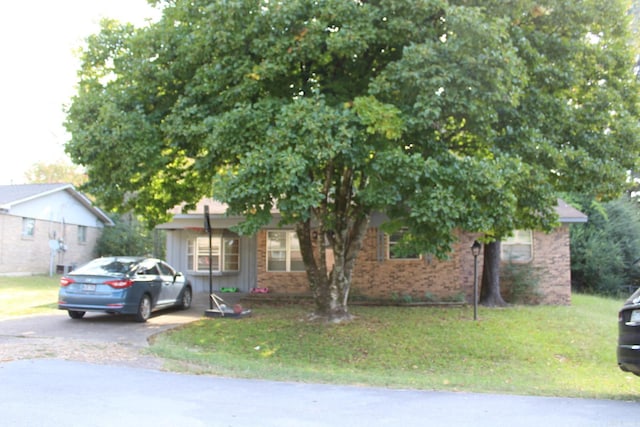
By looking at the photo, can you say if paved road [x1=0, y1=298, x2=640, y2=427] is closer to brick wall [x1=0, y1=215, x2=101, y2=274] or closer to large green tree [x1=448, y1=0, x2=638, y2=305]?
large green tree [x1=448, y1=0, x2=638, y2=305]

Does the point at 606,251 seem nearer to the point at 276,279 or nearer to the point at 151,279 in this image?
the point at 276,279

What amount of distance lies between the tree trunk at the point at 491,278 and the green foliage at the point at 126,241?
2147 cm

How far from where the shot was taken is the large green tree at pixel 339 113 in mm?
9523

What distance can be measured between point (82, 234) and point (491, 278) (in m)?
25.0

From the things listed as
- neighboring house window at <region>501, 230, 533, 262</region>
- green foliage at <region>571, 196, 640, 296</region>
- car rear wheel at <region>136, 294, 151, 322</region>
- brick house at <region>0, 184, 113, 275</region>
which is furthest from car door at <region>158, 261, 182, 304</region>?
green foliage at <region>571, 196, 640, 296</region>

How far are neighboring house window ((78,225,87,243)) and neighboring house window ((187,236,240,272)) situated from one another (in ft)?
49.9

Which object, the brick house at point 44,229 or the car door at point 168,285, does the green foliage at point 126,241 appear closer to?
the brick house at point 44,229

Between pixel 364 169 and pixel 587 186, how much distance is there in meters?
4.61

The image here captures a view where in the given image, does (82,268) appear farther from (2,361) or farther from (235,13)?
(235,13)

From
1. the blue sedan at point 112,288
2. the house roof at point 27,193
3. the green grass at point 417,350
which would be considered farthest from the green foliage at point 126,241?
the green grass at point 417,350

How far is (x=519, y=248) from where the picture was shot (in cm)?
1825

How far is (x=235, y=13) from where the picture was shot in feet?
33.9

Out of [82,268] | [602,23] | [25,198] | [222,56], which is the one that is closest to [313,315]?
[82,268]

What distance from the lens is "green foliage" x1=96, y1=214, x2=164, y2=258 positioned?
33719 mm
